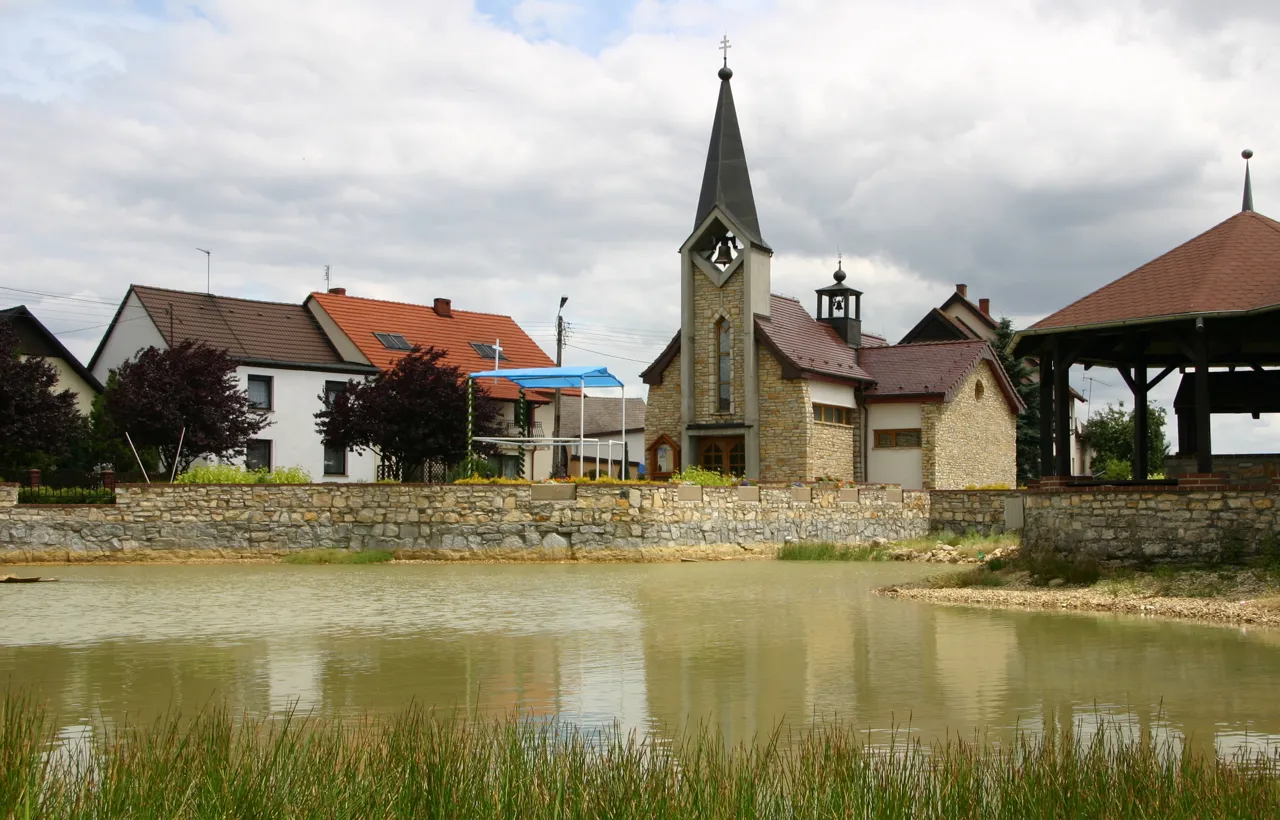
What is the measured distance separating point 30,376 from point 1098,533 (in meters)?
25.8

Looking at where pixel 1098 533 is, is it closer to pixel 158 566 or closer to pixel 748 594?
pixel 748 594

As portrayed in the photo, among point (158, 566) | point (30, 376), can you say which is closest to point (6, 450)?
point (30, 376)

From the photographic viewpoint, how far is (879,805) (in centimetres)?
566

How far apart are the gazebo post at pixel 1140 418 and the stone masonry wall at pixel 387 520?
919 cm

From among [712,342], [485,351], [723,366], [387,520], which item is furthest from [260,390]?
[387,520]

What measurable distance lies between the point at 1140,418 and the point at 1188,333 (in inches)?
89.4

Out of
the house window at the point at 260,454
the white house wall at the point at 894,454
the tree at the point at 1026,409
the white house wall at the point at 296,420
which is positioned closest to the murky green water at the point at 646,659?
the white house wall at the point at 894,454

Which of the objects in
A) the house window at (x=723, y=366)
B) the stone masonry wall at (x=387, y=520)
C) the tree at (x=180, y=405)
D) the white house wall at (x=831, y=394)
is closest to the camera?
the stone masonry wall at (x=387, y=520)

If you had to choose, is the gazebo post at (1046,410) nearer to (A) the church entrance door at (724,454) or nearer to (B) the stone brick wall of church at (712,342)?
(B) the stone brick wall of church at (712,342)

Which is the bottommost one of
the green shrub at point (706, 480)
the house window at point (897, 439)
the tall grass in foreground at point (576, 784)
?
the tall grass in foreground at point (576, 784)

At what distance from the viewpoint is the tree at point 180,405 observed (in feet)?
108

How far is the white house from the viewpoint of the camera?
40.8 meters

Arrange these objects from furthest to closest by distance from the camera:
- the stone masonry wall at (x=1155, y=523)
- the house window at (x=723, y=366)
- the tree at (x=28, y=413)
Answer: the house window at (x=723, y=366), the tree at (x=28, y=413), the stone masonry wall at (x=1155, y=523)

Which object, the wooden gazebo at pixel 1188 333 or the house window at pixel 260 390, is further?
the house window at pixel 260 390
